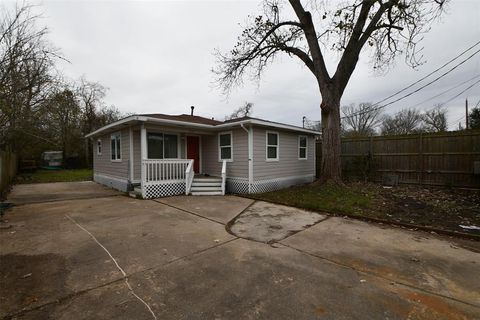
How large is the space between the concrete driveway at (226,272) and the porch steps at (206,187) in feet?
11.9

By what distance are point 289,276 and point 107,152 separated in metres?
11.1

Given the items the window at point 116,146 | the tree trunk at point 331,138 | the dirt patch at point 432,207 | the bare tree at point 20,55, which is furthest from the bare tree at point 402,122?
the bare tree at point 20,55

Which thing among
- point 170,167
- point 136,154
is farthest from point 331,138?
point 136,154

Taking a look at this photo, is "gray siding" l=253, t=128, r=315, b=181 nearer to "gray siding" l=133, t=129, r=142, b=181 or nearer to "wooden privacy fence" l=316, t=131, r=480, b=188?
"wooden privacy fence" l=316, t=131, r=480, b=188

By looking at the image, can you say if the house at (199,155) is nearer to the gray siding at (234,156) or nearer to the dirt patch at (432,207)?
the gray siding at (234,156)

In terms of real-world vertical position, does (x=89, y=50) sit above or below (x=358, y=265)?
above

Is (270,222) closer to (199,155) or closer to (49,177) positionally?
(199,155)

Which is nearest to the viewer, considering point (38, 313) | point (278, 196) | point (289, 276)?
point (38, 313)

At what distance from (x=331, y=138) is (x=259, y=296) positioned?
7554 millimetres

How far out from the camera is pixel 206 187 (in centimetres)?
890

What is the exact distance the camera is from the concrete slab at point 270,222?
440cm

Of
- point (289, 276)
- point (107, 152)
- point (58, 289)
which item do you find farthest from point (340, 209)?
point (107, 152)

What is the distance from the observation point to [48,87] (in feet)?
30.1

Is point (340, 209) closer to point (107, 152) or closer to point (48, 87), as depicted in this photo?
point (107, 152)
